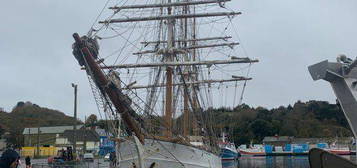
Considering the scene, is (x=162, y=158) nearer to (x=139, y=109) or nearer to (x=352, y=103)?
(x=139, y=109)

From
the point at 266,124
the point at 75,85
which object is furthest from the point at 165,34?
the point at 266,124

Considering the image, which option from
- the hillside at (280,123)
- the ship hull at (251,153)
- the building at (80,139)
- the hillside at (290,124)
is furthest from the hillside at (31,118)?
the hillside at (290,124)

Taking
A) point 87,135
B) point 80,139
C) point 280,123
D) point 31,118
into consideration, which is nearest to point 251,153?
A: point 280,123

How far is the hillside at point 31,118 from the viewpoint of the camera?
102994 mm

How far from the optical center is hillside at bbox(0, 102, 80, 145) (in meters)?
103

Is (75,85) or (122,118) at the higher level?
(75,85)

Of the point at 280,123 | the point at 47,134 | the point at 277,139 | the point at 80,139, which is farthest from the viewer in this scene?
the point at 47,134

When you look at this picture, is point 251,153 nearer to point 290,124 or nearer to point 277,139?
point 277,139

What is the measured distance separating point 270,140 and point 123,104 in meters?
88.6

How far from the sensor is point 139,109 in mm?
19094

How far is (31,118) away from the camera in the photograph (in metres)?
116

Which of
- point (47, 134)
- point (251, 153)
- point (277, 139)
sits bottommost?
point (251, 153)

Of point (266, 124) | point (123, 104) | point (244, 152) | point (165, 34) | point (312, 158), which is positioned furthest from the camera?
point (266, 124)

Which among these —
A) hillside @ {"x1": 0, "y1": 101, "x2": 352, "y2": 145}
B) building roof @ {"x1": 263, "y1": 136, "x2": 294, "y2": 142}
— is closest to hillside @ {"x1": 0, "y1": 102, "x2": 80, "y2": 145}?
A: hillside @ {"x1": 0, "y1": 101, "x2": 352, "y2": 145}
